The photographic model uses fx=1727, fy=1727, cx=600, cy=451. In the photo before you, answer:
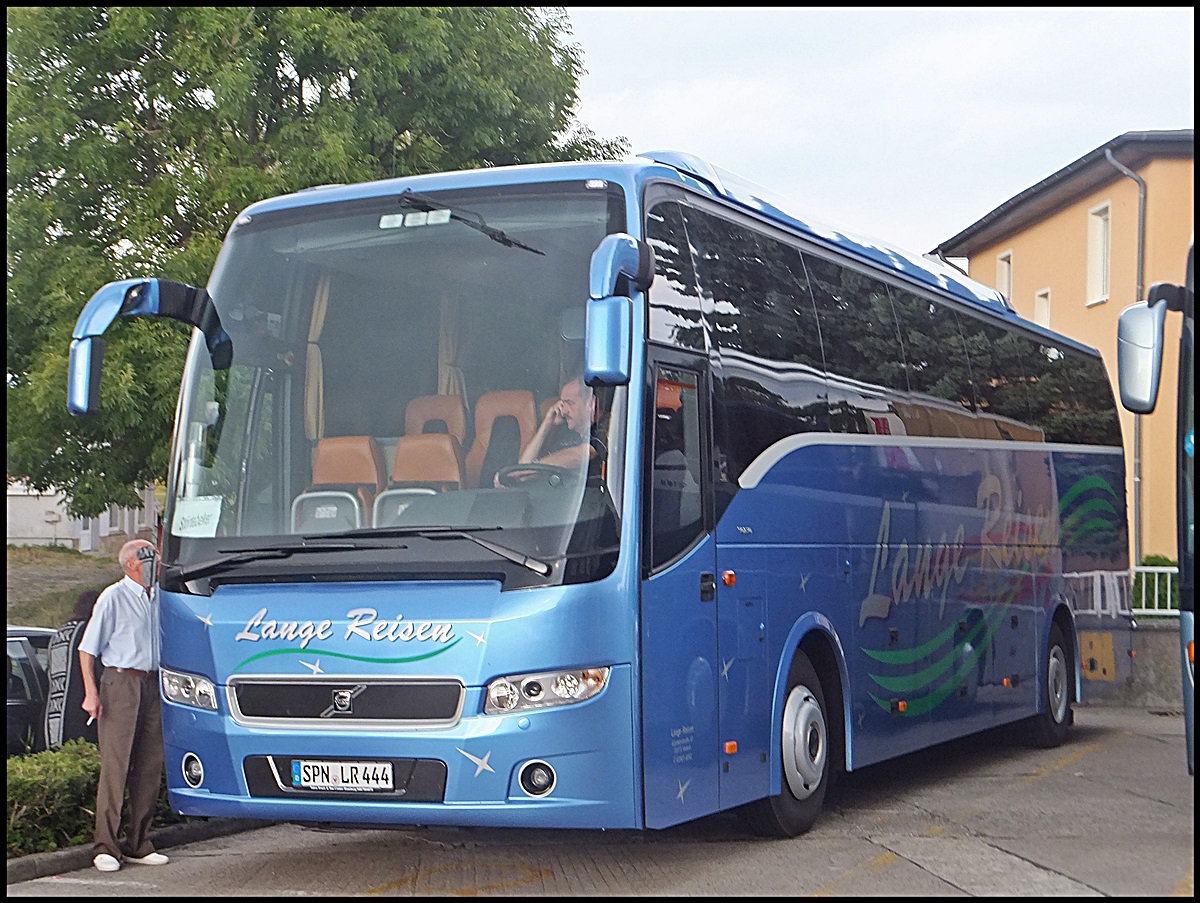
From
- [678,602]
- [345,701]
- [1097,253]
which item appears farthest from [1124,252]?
[345,701]

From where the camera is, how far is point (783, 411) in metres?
10.2

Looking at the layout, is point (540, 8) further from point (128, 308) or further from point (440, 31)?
point (128, 308)

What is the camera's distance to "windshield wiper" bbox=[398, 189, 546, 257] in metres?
8.82

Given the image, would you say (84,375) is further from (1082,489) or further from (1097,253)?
(1097,253)

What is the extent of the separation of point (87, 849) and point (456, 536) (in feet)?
11.1

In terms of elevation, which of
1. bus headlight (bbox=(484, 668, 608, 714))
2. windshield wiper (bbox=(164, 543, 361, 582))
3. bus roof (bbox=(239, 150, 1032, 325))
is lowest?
bus headlight (bbox=(484, 668, 608, 714))

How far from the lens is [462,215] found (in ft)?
29.4

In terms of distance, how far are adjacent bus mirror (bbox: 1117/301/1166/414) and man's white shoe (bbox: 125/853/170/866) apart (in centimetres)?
594

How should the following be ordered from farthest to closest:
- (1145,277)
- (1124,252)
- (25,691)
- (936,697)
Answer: (1124,252) < (1145,277) < (25,691) < (936,697)

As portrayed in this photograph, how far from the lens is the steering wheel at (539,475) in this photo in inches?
322

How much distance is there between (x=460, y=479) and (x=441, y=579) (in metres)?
0.51

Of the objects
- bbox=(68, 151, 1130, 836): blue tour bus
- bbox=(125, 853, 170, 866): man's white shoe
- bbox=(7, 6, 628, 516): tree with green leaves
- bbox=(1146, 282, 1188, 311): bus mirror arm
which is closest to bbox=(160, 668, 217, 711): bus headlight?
bbox=(68, 151, 1130, 836): blue tour bus

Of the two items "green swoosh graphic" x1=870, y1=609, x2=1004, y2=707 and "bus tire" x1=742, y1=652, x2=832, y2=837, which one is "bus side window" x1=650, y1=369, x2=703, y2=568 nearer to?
"bus tire" x1=742, y1=652, x2=832, y2=837

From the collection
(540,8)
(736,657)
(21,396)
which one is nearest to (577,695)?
(736,657)
